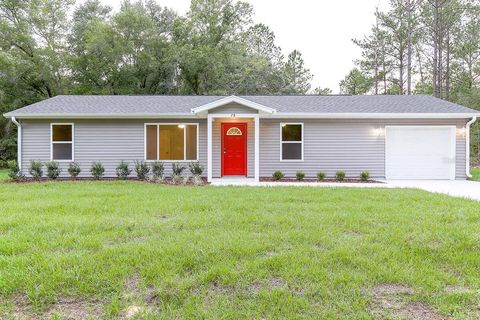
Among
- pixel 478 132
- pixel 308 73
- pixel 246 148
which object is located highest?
pixel 308 73

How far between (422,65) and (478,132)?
8011 millimetres

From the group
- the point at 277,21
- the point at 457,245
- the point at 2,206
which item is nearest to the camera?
the point at 457,245

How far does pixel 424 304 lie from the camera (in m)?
2.55

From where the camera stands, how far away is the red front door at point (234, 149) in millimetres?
12203

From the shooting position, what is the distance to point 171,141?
40.0 feet

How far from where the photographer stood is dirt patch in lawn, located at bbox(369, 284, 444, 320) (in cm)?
240

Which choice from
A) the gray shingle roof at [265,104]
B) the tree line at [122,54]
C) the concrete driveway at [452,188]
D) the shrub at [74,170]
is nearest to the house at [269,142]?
the gray shingle roof at [265,104]

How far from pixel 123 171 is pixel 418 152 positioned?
11097 mm

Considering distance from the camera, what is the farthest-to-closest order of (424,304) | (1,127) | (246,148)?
(1,127), (246,148), (424,304)

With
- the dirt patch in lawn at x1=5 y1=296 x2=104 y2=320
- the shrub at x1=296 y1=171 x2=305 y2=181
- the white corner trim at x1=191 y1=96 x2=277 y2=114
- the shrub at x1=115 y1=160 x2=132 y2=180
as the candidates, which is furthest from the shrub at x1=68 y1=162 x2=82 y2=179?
the dirt patch in lawn at x1=5 y1=296 x2=104 y2=320

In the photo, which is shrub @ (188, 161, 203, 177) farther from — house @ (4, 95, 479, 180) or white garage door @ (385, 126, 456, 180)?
white garage door @ (385, 126, 456, 180)

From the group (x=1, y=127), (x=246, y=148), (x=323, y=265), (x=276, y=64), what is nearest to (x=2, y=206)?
(x=323, y=265)

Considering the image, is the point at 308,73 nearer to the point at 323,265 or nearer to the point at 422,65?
the point at 422,65

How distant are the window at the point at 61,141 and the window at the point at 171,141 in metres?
2.95
